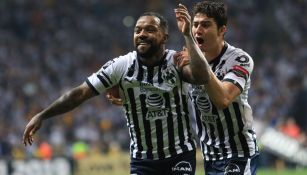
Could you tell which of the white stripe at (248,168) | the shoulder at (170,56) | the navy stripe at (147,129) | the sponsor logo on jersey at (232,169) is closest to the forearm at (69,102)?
the navy stripe at (147,129)

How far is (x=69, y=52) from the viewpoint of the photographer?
26.5 m

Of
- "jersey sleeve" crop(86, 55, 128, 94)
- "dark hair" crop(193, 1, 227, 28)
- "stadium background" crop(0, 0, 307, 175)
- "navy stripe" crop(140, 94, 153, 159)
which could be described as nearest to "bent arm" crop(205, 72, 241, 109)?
"dark hair" crop(193, 1, 227, 28)

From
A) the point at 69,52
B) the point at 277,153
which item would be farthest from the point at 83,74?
the point at 277,153

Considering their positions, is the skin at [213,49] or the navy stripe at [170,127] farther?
the navy stripe at [170,127]

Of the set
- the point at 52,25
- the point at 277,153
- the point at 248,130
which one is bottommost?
the point at 277,153

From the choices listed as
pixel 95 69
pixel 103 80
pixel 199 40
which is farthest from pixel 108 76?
pixel 95 69

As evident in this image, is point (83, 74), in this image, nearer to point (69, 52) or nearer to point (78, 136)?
point (69, 52)

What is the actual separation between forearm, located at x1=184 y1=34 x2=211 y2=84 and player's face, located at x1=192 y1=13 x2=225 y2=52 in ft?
1.82

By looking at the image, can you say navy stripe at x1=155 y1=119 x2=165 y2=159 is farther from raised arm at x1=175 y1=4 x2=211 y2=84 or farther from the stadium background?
the stadium background

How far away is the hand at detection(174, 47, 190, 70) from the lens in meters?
7.55

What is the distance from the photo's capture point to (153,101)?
25.7ft

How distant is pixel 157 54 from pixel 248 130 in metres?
1.02

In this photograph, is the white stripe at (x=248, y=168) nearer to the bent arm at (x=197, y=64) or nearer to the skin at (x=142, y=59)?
the bent arm at (x=197, y=64)

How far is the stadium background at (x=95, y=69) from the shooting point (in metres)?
21.1
